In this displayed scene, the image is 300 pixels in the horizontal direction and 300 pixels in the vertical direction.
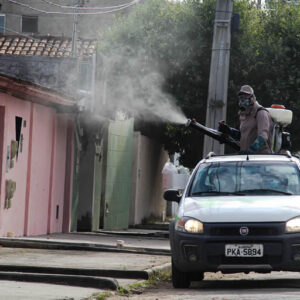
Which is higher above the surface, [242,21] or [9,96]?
[242,21]

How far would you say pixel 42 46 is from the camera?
1243 inches

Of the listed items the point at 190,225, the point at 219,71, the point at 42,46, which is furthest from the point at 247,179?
the point at 42,46

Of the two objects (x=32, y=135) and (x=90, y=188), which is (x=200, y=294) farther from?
(x=90, y=188)

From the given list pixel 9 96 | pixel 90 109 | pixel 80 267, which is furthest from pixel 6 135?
pixel 80 267

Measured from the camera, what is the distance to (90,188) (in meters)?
21.2

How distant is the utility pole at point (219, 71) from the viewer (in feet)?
55.9

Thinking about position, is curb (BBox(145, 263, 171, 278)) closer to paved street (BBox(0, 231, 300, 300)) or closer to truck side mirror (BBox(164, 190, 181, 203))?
paved street (BBox(0, 231, 300, 300))

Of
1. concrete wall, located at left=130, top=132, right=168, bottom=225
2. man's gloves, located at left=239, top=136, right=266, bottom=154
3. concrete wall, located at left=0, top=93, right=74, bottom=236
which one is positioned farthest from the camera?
concrete wall, located at left=130, top=132, right=168, bottom=225

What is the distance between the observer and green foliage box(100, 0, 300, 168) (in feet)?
82.1

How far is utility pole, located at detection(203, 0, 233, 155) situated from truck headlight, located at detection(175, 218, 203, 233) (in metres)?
6.74

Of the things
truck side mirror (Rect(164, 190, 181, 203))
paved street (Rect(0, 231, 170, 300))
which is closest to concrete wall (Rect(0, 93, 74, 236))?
paved street (Rect(0, 231, 170, 300))

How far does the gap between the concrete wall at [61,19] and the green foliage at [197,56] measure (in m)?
11.9

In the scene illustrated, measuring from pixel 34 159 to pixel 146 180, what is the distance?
11.0 meters

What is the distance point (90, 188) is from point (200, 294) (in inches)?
446
